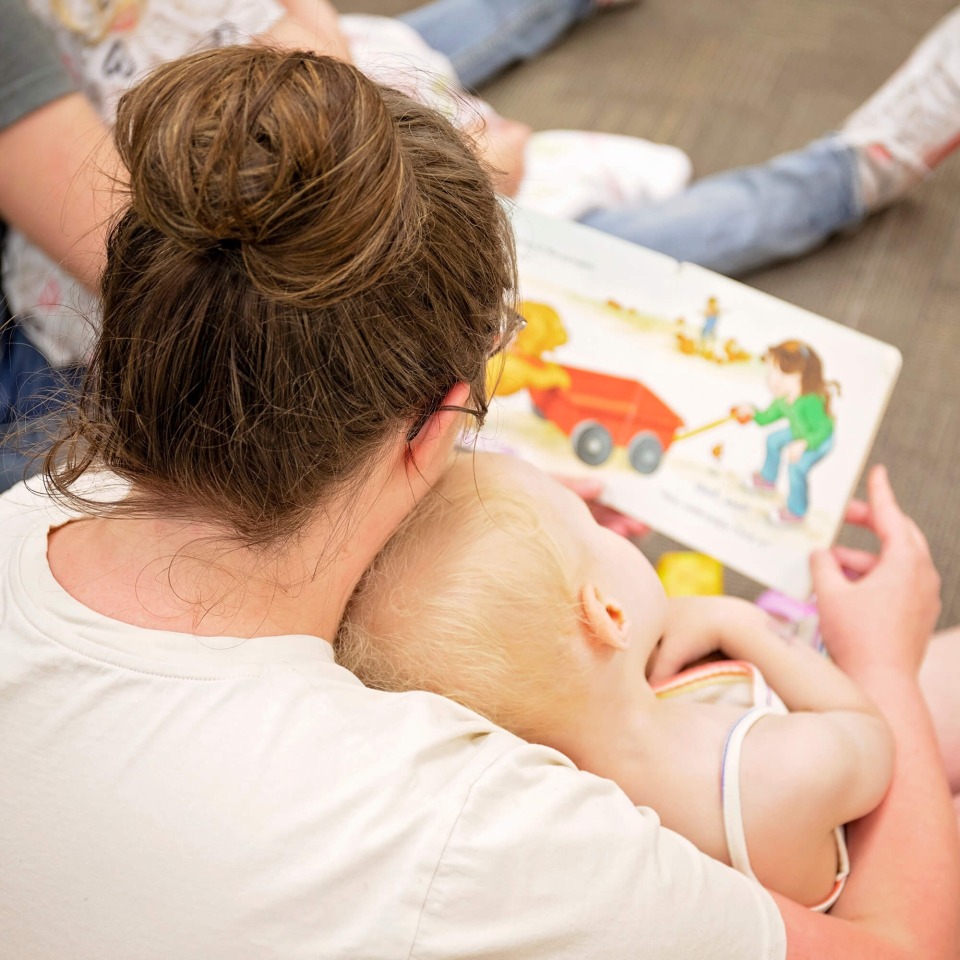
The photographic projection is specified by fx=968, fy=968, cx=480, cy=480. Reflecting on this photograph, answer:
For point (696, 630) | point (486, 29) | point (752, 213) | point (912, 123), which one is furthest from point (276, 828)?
point (486, 29)

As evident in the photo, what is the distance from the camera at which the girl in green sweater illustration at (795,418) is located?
3.19 feet

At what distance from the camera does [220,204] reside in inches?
16.9

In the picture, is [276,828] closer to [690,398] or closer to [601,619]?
[601,619]

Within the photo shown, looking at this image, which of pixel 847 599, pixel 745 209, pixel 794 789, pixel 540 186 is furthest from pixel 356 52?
pixel 794 789

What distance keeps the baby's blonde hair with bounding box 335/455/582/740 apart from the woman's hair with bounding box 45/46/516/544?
6.0 inches

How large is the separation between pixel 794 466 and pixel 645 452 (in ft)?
0.49

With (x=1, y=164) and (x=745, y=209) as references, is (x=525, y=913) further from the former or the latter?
(x=745, y=209)

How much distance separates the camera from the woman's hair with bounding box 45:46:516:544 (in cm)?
43

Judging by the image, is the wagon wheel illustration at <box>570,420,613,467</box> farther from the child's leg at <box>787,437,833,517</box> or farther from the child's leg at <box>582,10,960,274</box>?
the child's leg at <box>582,10,960,274</box>

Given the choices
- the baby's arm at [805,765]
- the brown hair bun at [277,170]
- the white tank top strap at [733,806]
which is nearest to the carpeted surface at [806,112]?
the baby's arm at [805,765]

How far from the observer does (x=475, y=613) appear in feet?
2.14

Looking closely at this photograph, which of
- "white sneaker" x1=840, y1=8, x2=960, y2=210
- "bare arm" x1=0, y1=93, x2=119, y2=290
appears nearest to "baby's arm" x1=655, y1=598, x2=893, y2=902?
"bare arm" x1=0, y1=93, x2=119, y2=290

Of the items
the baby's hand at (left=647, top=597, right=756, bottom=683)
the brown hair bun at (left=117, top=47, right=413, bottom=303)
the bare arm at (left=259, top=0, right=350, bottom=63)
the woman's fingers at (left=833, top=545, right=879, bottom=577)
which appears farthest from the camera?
the bare arm at (left=259, top=0, right=350, bottom=63)

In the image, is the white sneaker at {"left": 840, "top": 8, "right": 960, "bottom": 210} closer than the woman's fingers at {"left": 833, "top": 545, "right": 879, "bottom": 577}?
No
